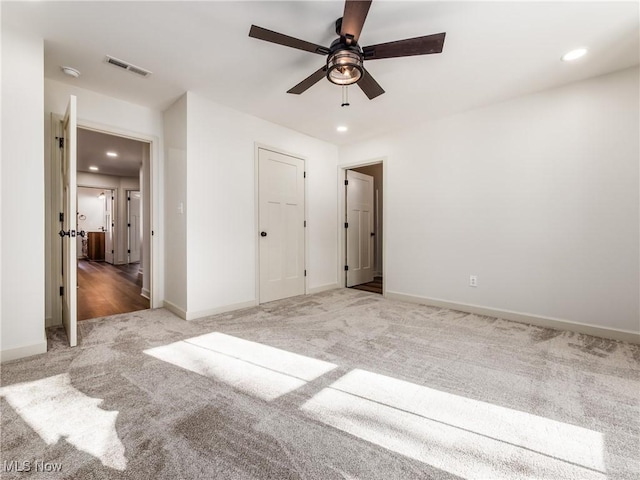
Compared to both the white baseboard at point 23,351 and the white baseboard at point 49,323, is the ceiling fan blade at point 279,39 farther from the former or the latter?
the white baseboard at point 49,323

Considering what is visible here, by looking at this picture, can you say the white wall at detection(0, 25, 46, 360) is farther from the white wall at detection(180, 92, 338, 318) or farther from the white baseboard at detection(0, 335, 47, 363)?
the white wall at detection(180, 92, 338, 318)

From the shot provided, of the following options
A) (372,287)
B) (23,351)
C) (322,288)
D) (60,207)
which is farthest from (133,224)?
(372,287)

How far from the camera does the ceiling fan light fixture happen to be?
1.96 meters

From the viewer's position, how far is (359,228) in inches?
214

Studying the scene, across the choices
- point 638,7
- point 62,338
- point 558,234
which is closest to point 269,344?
point 62,338

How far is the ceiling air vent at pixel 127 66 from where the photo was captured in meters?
2.49

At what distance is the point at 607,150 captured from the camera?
2682 millimetres

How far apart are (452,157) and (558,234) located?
1.46 meters

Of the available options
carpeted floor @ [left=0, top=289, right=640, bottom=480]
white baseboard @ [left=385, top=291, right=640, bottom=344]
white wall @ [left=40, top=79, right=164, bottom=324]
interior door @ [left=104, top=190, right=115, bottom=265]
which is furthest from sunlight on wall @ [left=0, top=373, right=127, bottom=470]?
interior door @ [left=104, top=190, right=115, bottom=265]

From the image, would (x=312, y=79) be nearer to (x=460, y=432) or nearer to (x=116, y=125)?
(x=116, y=125)

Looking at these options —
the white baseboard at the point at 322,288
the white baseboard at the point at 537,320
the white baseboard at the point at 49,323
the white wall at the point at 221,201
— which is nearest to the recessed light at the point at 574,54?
the white baseboard at the point at 537,320

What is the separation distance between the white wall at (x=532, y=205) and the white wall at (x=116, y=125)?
326 cm

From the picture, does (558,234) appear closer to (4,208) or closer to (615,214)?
(615,214)

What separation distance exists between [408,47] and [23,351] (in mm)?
3605
